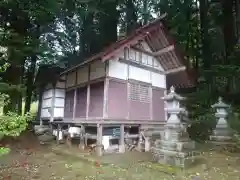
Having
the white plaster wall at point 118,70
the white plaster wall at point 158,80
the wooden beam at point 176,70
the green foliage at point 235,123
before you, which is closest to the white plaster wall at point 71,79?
the white plaster wall at point 118,70

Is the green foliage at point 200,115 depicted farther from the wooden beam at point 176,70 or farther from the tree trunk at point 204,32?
the tree trunk at point 204,32

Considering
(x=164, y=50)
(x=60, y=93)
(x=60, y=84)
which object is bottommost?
(x=60, y=93)

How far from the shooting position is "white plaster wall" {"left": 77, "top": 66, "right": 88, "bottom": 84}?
13969 millimetres

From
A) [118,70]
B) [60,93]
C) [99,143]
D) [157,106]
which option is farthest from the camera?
[60,93]

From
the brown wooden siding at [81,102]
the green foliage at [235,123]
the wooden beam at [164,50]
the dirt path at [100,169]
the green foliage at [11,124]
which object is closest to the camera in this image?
the green foliage at [11,124]

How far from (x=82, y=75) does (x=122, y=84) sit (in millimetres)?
2801

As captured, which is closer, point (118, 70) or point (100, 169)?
point (100, 169)

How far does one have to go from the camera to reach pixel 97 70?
509 inches

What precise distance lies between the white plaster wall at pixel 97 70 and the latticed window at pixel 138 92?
6.08ft

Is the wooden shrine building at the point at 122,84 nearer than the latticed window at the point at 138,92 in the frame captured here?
Yes

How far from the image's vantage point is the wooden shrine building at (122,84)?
12.2 meters

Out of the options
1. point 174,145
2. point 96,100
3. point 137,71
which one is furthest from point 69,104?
point 174,145

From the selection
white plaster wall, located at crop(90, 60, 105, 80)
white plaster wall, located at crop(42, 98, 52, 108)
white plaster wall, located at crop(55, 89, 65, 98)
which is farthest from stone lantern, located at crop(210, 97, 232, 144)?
white plaster wall, located at crop(42, 98, 52, 108)

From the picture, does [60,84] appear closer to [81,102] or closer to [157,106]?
[81,102]
